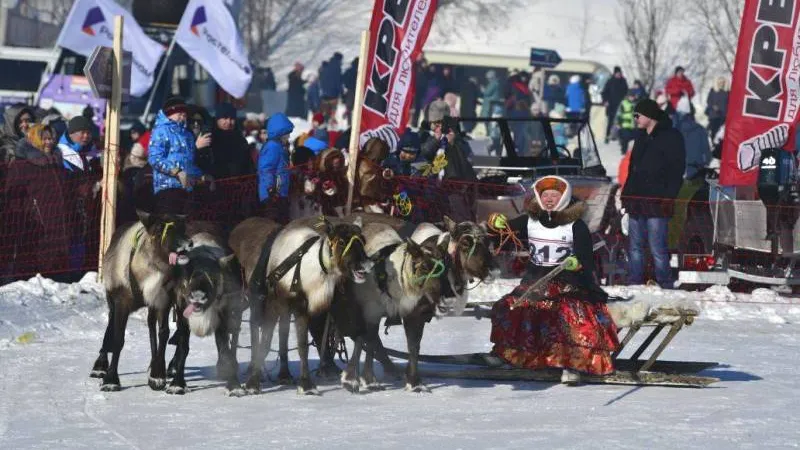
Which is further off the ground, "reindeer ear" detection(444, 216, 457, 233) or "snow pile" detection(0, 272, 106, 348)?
"reindeer ear" detection(444, 216, 457, 233)

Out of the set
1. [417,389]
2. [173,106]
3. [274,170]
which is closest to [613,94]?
[274,170]

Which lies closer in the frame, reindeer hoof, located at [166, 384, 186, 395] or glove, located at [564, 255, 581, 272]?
reindeer hoof, located at [166, 384, 186, 395]

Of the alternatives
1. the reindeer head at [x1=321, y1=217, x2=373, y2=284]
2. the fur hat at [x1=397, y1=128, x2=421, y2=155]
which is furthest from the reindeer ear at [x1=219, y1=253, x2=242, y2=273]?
the fur hat at [x1=397, y1=128, x2=421, y2=155]

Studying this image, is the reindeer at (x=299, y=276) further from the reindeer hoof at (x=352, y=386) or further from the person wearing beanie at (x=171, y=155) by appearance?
the person wearing beanie at (x=171, y=155)

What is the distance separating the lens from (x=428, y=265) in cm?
967

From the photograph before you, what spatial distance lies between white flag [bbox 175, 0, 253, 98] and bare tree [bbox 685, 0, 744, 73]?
1543 centimetres

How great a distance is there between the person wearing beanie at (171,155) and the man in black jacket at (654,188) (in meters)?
4.51

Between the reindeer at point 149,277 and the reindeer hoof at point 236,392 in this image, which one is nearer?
the reindeer at point 149,277

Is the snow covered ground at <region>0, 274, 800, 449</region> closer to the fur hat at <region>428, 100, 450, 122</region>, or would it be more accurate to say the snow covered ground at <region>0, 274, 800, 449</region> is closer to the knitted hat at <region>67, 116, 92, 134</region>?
the knitted hat at <region>67, 116, 92, 134</region>

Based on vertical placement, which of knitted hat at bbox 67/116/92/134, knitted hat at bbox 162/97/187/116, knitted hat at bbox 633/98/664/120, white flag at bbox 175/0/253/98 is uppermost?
white flag at bbox 175/0/253/98

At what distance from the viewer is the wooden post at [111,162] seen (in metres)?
14.1

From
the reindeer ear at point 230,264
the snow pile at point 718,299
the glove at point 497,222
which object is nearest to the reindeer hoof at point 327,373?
the reindeer ear at point 230,264

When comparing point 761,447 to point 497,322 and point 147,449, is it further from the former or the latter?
point 147,449

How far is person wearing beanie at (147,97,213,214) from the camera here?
12320 mm
